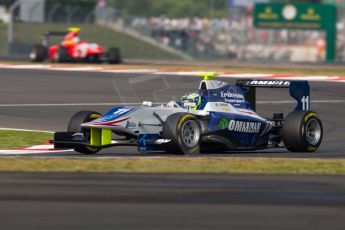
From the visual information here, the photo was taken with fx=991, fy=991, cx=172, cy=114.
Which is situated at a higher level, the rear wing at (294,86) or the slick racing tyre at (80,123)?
the rear wing at (294,86)

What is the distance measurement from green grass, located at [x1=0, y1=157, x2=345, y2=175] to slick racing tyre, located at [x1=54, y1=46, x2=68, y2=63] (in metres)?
24.6

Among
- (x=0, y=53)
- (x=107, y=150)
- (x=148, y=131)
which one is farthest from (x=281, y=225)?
(x=0, y=53)

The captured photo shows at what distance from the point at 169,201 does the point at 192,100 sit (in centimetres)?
521

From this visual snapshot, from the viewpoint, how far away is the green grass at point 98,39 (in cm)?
4947

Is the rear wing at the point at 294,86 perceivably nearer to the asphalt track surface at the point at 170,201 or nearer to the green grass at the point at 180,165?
the asphalt track surface at the point at 170,201

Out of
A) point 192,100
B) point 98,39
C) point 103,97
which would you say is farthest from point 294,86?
point 98,39

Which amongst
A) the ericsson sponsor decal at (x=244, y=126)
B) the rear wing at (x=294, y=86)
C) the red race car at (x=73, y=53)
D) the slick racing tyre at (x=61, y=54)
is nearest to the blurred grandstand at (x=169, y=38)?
the red race car at (x=73, y=53)

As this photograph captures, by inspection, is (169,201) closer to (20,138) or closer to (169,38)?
(20,138)

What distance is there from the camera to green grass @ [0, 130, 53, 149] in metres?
14.7

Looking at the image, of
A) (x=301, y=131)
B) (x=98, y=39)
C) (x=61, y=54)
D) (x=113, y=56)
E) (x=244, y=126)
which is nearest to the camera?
(x=301, y=131)

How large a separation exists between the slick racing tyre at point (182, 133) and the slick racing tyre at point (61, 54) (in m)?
23.6

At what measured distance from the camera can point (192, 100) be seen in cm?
Result: 1372

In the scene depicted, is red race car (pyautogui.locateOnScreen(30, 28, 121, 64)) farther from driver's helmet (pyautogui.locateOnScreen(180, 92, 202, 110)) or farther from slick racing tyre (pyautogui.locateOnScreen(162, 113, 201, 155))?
slick racing tyre (pyautogui.locateOnScreen(162, 113, 201, 155))

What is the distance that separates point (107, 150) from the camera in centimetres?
1448
